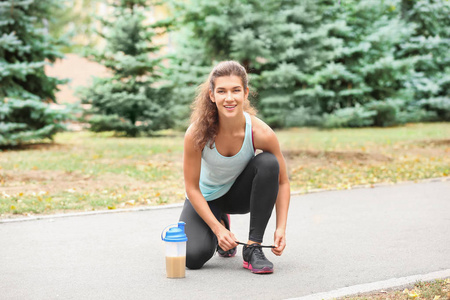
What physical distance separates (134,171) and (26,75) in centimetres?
671

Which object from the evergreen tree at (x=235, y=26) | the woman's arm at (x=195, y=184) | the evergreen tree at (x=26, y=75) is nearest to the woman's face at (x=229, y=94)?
the woman's arm at (x=195, y=184)

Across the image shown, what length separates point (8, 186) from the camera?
776 centimetres

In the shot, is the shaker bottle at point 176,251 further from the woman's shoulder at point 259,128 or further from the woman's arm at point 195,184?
the woman's shoulder at point 259,128

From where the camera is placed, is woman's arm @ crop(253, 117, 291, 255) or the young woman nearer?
the young woman

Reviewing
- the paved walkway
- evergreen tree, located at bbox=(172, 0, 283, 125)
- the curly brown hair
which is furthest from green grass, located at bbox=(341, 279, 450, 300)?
evergreen tree, located at bbox=(172, 0, 283, 125)

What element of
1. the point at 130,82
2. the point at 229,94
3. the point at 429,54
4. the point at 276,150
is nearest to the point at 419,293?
the point at 276,150

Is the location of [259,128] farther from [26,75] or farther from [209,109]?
[26,75]

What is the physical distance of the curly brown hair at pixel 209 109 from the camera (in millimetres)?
3859

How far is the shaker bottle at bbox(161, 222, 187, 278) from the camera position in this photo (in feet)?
12.3

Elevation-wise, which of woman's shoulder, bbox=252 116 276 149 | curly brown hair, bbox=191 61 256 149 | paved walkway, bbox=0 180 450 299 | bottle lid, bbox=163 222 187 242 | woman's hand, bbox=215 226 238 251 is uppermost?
curly brown hair, bbox=191 61 256 149

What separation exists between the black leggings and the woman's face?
42cm

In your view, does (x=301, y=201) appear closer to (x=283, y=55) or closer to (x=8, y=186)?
(x=8, y=186)

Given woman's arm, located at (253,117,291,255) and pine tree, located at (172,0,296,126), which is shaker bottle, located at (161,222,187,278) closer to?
woman's arm, located at (253,117,291,255)

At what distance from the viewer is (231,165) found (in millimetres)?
4031
